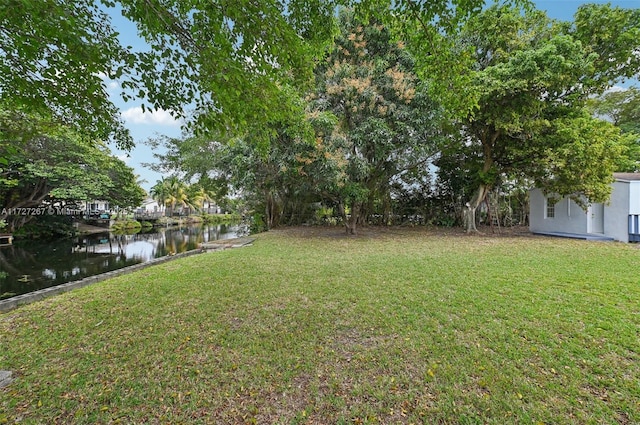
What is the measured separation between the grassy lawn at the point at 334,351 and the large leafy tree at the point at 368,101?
5303mm

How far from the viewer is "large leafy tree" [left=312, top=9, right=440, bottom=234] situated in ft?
29.6

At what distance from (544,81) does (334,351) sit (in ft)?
32.4

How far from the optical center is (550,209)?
11523 millimetres

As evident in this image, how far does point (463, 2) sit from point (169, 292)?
551 cm

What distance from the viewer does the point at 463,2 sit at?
3066 mm

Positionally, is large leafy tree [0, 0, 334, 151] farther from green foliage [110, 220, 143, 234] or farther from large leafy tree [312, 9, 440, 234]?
green foliage [110, 220, 143, 234]

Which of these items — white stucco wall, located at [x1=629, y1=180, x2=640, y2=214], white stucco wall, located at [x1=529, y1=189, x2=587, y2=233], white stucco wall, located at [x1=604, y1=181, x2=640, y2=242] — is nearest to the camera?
white stucco wall, located at [x1=629, y1=180, x2=640, y2=214]

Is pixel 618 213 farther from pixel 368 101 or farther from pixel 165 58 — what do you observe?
pixel 165 58

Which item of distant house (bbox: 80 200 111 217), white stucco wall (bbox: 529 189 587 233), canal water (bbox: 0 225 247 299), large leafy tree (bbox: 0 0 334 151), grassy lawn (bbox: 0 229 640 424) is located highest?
large leafy tree (bbox: 0 0 334 151)

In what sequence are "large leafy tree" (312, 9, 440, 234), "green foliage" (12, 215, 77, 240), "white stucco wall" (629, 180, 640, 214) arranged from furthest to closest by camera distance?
"green foliage" (12, 215, 77, 240) < "large leafy tree" (312, 9, 440, 234) < "white stucco wall" (629, 180, 640, 214)

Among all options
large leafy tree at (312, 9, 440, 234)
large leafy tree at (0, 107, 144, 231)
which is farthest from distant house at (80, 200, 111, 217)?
large leafy tree at (312, 9, 440, 234)

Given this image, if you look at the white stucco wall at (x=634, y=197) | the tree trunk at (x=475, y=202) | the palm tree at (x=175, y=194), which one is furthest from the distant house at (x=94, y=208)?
the white stucco wall at (x=634, y=197)

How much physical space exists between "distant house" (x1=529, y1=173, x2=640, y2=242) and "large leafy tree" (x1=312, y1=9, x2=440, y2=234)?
18.7 feet

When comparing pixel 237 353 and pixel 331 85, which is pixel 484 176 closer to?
pixel 331 85
